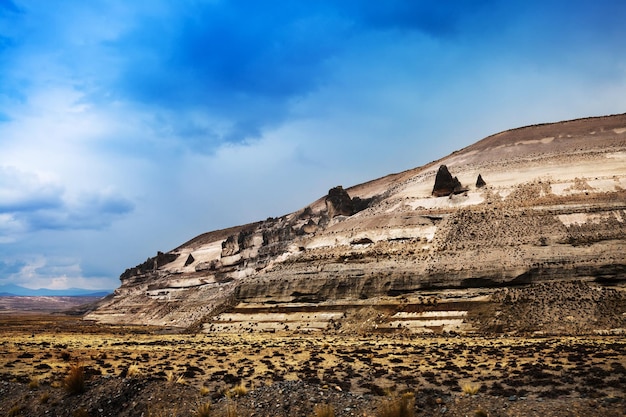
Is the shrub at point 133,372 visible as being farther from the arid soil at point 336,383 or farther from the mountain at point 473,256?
the mountain at point 473,256

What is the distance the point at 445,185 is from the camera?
2248 inches

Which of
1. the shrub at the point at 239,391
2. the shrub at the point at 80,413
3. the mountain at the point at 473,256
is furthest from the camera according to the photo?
the mountain at the point at 473,256

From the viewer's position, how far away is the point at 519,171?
56844mm

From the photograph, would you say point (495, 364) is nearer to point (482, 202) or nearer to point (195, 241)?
point (482, 202)

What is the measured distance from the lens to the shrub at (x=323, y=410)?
13.1m

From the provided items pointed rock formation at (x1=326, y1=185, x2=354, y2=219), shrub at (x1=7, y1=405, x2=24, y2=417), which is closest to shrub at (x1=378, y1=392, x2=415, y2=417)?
shrub at (x1=7, y1=405, x2=24, y2=417)

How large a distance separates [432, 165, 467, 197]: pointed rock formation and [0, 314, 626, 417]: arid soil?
3384 cm

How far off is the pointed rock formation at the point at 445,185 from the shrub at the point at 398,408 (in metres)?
45.1

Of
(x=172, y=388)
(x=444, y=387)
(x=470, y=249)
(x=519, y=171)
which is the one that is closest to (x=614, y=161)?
(x=519, y=171)

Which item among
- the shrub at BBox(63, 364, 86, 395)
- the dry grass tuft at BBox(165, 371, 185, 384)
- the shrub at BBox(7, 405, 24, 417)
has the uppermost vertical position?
the shrub at BBox(63, 364, 86, 395)

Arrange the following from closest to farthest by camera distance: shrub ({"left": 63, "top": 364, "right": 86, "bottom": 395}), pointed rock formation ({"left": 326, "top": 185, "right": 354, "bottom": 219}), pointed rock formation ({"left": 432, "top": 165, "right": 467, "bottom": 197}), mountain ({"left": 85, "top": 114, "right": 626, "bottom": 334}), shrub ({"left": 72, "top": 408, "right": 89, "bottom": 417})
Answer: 1. shrub ({"left": 72, "top": 408, "right": 89, "bottom": 417})
2. shrub ({"left": 63, "top": 364, "right": 86, "bottom": 395})
3. mountain ({"left": 85, "top": 114, "right": 626, "bottom": 334})
4. pointed rock formation ({"left": 432, "top": 165, "right": 467, "bottom": 197})
5. pointed rock formation ({"left": 326, "top": 185, "right": 354, "bottom": 219})

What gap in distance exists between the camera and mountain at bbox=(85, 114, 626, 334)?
3406 centimetres

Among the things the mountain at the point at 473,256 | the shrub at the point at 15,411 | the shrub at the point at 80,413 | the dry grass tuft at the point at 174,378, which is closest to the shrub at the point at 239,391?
the dry grass tuft at the point at 174,378

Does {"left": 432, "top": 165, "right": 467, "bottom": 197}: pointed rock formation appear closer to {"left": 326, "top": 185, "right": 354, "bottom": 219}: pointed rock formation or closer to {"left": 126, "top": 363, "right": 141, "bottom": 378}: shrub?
{"left": 326, "top": 185, "right": 354, "bottom": 219}: pointed rock formation
